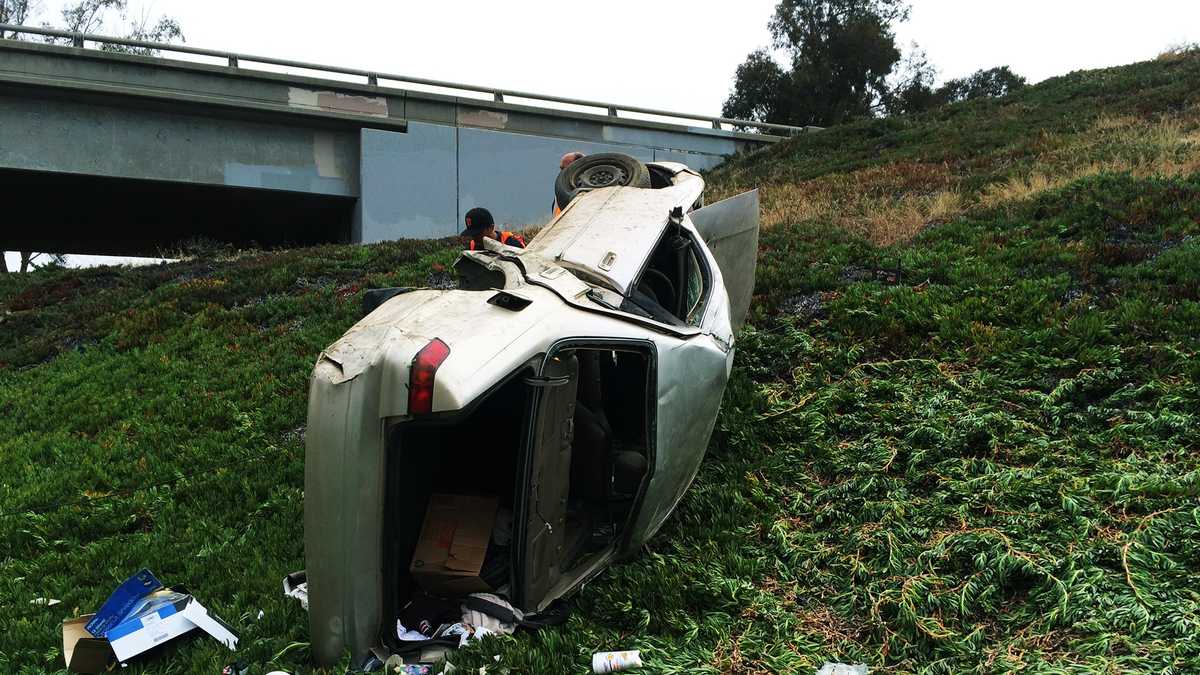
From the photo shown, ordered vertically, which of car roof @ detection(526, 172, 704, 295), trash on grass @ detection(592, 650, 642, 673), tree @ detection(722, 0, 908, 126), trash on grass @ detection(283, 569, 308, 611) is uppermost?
tree @ detection(722, 0, 908, 126)

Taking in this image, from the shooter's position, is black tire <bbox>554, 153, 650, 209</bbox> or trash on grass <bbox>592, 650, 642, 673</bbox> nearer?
trash on grass <bbox>592, 650, 642, 673</bbox>

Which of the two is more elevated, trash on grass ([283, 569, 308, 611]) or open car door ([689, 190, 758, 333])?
open car door ([689, 190, 758, 333])

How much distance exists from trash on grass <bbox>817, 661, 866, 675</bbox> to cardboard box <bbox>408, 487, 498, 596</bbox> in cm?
148

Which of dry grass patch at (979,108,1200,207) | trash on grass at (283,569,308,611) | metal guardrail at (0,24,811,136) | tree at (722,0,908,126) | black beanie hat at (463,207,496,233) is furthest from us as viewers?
tree at (722,0,908,126)

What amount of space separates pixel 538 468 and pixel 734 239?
3.53m

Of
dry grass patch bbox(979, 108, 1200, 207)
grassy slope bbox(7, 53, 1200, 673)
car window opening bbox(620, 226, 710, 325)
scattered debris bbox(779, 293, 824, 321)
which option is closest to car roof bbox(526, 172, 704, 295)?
car window opening bbox(620, 226, 710, 325)

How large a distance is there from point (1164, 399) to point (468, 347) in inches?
170

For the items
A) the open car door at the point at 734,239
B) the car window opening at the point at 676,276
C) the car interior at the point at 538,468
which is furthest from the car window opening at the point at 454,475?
the open car door at the point at 734,239

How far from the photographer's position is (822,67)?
103 feet

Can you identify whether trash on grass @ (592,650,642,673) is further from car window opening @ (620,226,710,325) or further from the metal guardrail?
the metal guardrail

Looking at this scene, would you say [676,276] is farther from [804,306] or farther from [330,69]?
[330,69]

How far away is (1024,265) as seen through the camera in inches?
285

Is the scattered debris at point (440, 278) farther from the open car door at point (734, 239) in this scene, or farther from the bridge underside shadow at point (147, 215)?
the bridge underside shadow at point (147, 215)

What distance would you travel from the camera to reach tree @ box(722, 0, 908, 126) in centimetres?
3119
